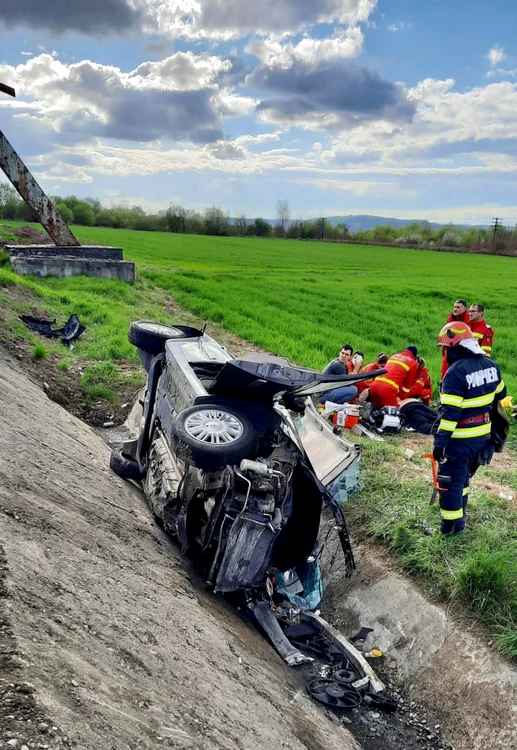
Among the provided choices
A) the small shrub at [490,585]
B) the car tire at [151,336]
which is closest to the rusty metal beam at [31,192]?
the car tire at [151,336]

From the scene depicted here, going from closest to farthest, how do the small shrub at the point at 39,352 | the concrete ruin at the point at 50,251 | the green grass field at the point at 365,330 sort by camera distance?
1. the green grass field at the point at 365,330
2. the small shrub at the point at 39,352
3. the concrete ruin at the point at 50,251

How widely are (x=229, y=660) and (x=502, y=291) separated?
26199 mm

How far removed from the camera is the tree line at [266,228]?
68500mm

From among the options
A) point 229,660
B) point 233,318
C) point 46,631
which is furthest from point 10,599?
point 233,318

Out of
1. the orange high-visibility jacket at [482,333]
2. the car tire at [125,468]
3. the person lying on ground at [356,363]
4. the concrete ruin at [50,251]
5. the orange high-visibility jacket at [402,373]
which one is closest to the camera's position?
the car tire at [125,468]

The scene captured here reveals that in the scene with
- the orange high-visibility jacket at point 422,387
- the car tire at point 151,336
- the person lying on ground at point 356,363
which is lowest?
the orange high-visibility jacket at point 422,387

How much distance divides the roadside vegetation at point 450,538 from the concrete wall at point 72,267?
41.9ft

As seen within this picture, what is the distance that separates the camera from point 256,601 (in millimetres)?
4191

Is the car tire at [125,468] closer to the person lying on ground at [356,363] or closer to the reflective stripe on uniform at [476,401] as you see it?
the reflective stripe on uniform at [476,401]

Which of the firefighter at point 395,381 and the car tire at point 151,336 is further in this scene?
the firefighter at point 395,381

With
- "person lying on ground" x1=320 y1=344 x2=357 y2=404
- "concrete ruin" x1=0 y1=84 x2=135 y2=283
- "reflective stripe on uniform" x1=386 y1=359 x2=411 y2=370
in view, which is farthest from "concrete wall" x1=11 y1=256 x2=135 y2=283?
"reflective stripe on uniform" x1=386 y1=359 x2=411 y2=370

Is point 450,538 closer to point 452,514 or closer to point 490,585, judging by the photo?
point 452,514

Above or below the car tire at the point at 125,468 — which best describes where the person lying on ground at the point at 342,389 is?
above

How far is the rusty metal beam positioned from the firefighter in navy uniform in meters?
14.2
